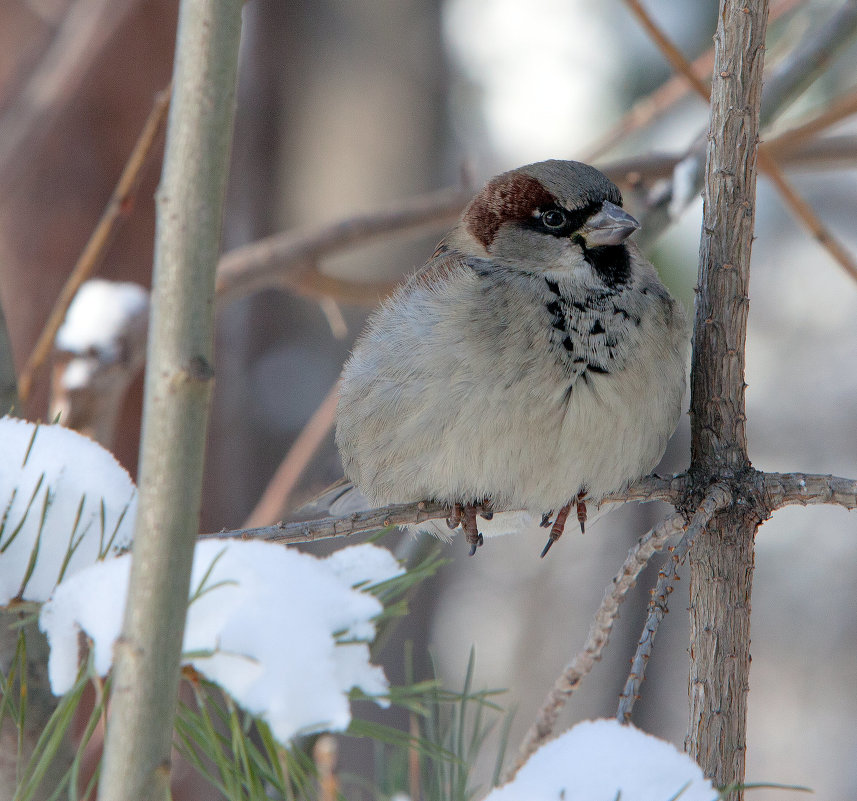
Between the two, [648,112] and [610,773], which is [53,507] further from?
[648,112]

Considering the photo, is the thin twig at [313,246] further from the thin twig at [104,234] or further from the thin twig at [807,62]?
the thin twig at [807,62]

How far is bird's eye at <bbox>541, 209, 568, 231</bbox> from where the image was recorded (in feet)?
5.55

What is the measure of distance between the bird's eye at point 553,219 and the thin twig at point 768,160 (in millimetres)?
330

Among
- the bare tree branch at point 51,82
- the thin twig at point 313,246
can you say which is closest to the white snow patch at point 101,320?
the thin twig at point 313,246

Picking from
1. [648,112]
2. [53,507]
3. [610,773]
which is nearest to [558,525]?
[610,773]

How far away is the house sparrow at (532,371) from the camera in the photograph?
4.80ft

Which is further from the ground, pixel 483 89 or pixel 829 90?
pixel 483 89

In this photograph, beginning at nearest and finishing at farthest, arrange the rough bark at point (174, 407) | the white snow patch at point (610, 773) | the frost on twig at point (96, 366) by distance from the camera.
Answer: the rough bark at point (174, 407), the white snow patch at point (610, 773), the frost on twig at point (96, 366)

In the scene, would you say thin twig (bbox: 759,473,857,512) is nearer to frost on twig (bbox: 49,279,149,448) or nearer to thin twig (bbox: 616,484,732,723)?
thin twig (bbox: 616,484,732,723)

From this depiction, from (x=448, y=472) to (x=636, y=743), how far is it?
0.78 meters

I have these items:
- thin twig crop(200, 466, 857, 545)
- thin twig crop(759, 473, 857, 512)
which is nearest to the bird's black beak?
thin twig crop(200, 466, 857, 545)

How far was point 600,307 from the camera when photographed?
1533 mm

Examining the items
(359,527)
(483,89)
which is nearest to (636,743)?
(359,527)

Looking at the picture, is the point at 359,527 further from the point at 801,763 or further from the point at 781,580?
the point at 801,763
